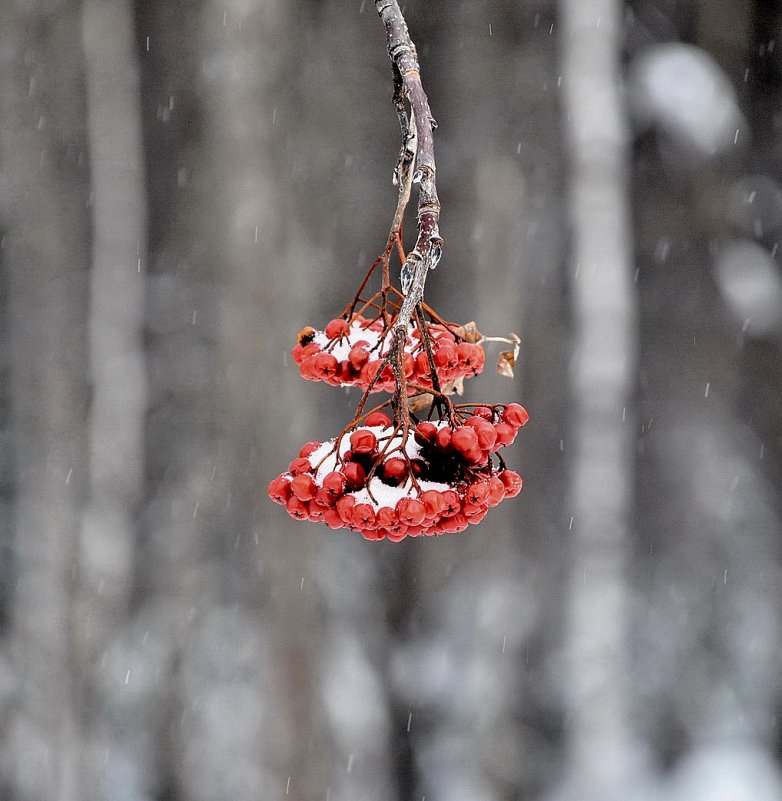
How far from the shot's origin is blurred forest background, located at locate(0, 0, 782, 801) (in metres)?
1.02

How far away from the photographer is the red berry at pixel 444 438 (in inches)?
12.6

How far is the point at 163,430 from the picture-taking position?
1.03 m

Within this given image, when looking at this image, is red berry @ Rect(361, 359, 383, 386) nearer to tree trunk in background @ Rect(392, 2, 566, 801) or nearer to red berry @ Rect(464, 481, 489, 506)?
red berry @ Rect(464, 481, 489, 506)

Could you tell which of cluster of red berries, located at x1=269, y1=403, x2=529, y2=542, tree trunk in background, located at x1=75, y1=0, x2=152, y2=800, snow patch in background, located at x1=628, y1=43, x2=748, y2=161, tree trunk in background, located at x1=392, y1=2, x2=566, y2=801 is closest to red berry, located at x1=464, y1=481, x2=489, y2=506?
cluster of red berries, located at x1=269, y1=403, x2=529, y2=542

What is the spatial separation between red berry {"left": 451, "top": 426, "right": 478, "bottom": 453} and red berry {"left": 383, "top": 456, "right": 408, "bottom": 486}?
26 mm

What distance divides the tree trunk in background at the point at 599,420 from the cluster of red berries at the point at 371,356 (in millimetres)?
701

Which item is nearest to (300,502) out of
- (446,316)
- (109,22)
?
(446,316)

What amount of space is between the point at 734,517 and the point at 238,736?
83cm

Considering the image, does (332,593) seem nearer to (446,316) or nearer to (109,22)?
(446,316)

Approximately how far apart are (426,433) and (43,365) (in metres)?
0.88

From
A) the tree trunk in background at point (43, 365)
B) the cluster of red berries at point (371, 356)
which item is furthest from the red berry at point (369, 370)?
the tree trunk in background at point (43, 365)

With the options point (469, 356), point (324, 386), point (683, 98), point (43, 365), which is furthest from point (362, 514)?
point (683, 98)

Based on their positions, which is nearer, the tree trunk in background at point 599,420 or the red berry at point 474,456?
the red berry at point 474,456

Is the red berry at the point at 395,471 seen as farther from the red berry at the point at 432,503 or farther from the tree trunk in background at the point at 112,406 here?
the tree trunk in background at the point at 112,406
